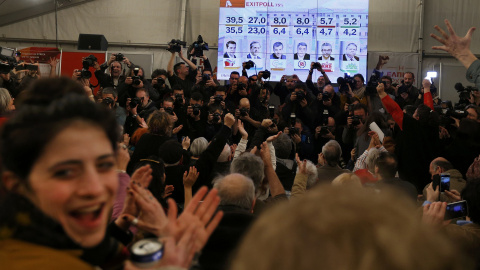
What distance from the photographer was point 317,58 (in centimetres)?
1155

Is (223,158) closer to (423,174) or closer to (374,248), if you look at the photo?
(423,174)

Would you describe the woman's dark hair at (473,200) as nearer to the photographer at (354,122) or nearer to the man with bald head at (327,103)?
the photographer at (354,122)

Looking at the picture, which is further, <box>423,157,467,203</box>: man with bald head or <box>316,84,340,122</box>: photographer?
<box>316,84,340,122</box>: photographer

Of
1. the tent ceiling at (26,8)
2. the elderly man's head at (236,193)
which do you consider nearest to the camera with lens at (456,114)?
the elderly man's head at (236,193)

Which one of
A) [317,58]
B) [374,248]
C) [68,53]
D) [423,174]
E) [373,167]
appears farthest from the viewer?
[68,53]

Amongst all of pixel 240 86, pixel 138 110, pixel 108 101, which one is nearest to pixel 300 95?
pixel 240 86

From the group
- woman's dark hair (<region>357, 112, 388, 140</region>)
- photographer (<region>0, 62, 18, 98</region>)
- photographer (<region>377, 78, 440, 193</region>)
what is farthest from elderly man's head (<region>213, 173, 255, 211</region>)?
photographer (<region>0, 62, 18, 98</region>)

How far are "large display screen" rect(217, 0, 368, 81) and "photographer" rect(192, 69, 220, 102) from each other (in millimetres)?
3793

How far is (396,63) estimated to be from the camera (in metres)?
12.4

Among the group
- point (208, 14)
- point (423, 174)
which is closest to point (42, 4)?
point (208, 14)

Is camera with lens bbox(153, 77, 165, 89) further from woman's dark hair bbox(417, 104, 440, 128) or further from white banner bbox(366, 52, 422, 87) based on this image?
white banner bbox(366, 52, 422, 87)

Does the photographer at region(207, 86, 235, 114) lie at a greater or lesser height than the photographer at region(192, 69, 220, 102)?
lesser

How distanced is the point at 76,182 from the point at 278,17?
Answer: 10.8 meters

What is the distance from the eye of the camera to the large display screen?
11.5 meters
